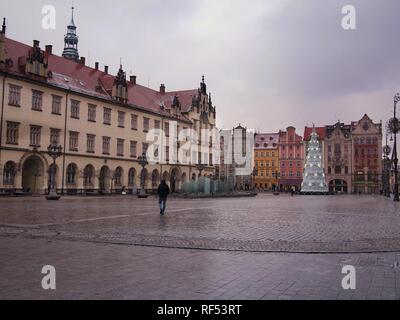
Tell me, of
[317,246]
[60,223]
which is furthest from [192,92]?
[317,246]

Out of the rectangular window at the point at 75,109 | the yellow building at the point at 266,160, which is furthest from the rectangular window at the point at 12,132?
the yellow building at the point at 266,160

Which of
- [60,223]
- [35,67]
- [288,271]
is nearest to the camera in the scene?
[288,271]

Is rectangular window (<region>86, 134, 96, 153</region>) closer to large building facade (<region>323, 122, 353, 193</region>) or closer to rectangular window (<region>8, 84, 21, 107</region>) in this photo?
rectangular window (<region>8, 84, 21, 107</region>)

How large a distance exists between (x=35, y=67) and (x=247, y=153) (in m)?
79.2

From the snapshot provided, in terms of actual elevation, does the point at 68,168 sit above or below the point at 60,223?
above

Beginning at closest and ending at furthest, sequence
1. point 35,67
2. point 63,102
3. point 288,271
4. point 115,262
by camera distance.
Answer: point 288,271, point 115,262, point 35,67, point 63,102

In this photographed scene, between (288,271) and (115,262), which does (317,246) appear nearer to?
(288,271)

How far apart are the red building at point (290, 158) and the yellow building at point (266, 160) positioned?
2.02 meters

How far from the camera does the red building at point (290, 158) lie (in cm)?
11438

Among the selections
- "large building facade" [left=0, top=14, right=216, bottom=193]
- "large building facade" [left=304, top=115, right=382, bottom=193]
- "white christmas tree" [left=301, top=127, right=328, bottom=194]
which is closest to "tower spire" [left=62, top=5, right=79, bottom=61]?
"large building facade" [left=0, top=14, right=216, bottom=193]

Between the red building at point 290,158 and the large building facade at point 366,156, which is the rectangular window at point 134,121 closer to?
the red building at point 290,158

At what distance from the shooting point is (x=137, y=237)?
42.1ft

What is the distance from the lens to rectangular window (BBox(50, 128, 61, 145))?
1983 inches

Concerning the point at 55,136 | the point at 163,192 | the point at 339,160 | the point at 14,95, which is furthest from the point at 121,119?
the point at 339,160
